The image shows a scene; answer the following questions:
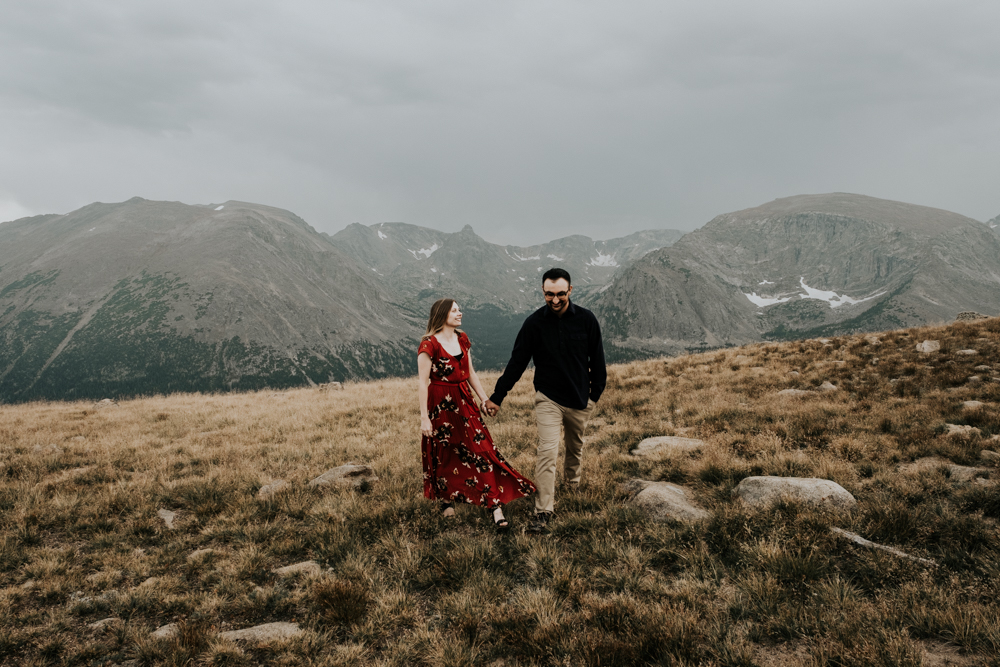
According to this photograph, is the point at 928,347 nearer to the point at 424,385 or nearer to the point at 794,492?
the point at 794,492

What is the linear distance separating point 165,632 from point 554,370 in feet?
16.4

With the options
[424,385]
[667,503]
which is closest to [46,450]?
[424,385]

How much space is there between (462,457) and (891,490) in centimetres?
563

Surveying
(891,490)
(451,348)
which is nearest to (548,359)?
(451,348)

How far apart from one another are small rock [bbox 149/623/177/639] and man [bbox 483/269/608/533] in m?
3.86

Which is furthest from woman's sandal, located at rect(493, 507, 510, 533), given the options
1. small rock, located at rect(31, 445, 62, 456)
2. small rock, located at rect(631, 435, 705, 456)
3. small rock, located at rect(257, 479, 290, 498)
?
small rock, located at rect(31, 445, 62, 456)

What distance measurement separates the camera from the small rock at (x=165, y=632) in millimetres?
4317

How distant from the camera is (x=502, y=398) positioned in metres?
6.34

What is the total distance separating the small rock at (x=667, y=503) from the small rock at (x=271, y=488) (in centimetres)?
587

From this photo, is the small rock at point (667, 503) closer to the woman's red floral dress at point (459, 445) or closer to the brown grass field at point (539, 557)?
the brown grass field at point (539, 557)

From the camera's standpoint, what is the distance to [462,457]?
6.64 metres

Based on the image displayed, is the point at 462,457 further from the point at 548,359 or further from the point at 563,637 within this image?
the point at 563,637

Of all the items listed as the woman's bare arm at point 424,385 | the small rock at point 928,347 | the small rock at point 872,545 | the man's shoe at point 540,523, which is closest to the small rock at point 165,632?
the woman's bare arm at point 424,385

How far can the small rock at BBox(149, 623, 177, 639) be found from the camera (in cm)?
432
